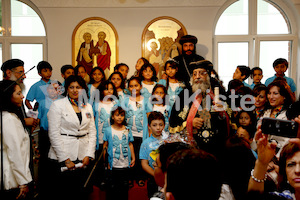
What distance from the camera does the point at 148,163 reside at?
336 cm

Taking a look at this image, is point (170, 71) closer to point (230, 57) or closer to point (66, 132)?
point (66, 132)

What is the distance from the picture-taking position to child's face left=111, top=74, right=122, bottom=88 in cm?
459

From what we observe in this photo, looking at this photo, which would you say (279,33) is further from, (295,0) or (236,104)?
(236,104)

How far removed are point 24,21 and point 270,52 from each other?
621 centimetres

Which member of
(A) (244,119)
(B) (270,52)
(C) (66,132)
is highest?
(B) (270,52)

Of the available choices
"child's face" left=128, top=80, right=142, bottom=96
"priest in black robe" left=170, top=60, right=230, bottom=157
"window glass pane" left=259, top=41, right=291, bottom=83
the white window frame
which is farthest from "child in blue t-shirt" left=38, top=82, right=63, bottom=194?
"window glass pane" left=259, top=41, right=291, bottom=83

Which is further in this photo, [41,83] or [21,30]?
[21,30]

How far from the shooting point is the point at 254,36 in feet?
22.3

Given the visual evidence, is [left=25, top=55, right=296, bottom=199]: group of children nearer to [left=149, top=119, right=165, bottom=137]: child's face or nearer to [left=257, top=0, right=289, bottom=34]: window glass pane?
[left=149, top=119, right=165, bottom=137]: child's face

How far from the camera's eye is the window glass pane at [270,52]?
6887mm

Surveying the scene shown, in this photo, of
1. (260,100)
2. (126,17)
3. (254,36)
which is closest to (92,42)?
(126,17)

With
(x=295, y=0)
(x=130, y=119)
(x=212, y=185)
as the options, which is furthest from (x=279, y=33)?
(x=212, y=185)

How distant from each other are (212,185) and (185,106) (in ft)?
7.07

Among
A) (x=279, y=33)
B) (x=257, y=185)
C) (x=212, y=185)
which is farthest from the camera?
(x=279, y=33)
